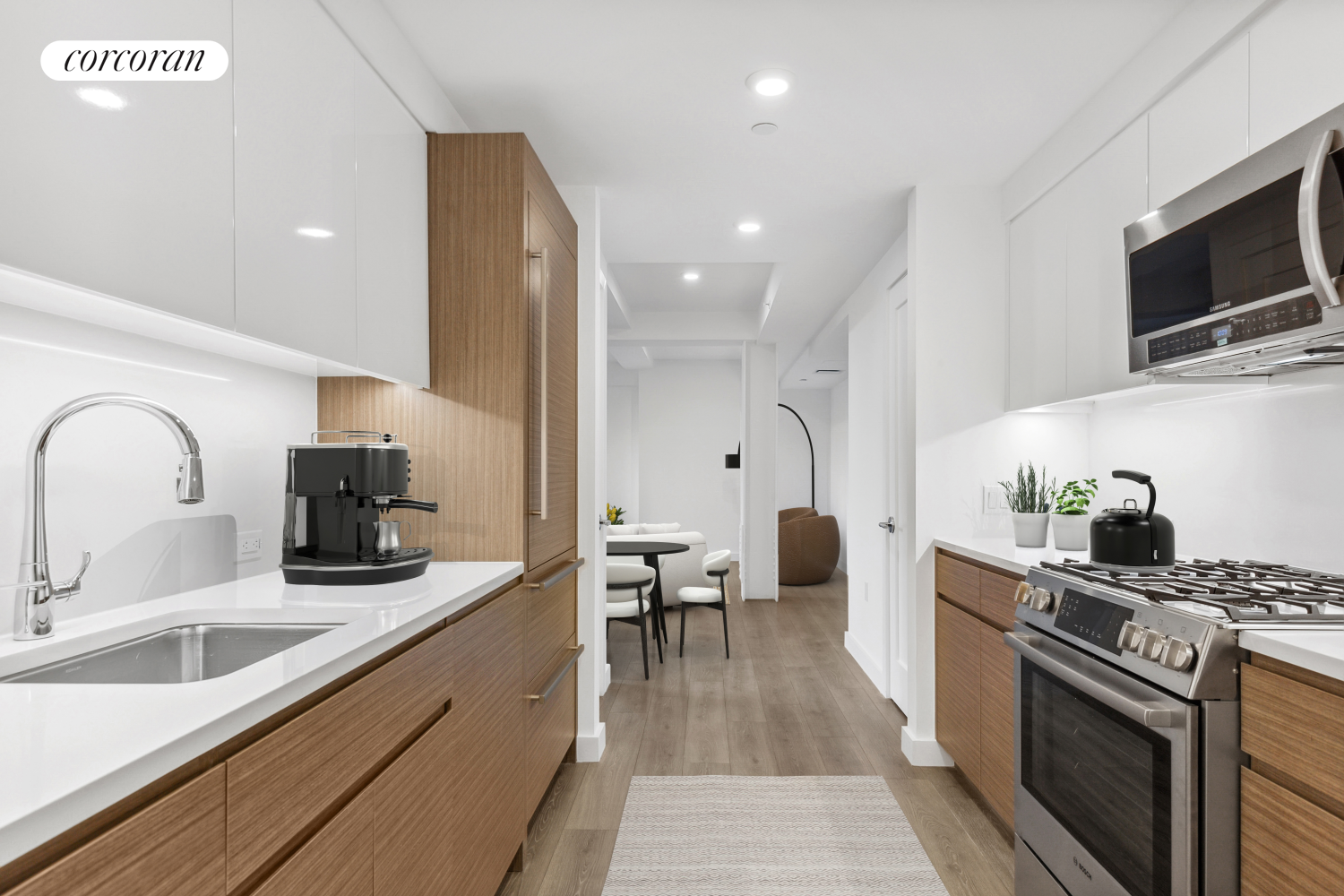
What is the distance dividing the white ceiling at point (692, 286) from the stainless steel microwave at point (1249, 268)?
2693 mm

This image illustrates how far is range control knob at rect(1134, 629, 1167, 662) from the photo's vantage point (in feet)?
4.38

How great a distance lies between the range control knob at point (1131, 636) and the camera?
4.60ft

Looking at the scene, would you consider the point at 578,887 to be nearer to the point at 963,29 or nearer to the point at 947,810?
the point at 947,810

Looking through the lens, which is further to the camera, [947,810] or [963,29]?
[947,810]

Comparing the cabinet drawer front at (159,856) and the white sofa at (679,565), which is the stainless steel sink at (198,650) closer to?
the cabinet drawer front at (159,856)

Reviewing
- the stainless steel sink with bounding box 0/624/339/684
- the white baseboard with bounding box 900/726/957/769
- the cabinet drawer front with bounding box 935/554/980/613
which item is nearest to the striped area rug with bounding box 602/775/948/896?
the white baseboard with bounding box 900/726/957/769

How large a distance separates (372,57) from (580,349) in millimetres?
1392

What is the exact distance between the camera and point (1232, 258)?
1.61 m

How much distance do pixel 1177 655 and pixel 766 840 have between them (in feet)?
4.97

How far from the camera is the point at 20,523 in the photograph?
1.22 metres

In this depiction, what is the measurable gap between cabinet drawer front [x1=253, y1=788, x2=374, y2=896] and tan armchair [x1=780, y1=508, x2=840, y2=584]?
6.41 m

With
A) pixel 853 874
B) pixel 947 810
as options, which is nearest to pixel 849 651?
pixel 947 810

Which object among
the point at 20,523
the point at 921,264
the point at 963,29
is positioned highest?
the point at 963,29

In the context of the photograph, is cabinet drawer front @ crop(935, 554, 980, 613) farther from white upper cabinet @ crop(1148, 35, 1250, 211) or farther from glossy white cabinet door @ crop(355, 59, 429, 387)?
glossy white cabinet door @ crop(355, 59, 429, 387)
